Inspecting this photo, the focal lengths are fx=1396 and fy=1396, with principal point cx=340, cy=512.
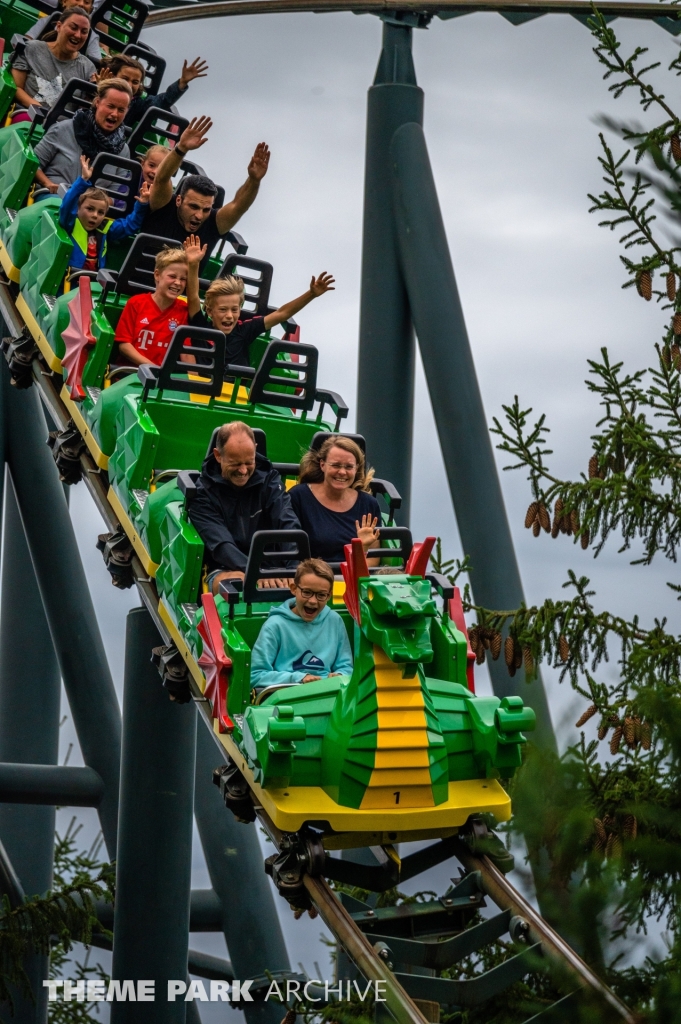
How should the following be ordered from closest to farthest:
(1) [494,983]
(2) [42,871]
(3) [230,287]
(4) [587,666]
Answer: (1) [494,983] → (4) [587,666] → (3) [230,287] → (2) [42,871]

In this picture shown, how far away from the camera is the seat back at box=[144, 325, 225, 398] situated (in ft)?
18.3

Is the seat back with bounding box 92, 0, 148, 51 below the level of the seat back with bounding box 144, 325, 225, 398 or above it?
above

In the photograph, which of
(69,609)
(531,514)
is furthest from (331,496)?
(69,609)

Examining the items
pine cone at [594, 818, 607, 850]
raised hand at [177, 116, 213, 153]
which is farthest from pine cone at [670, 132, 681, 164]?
raised hand at [177, 116, 213, 153]

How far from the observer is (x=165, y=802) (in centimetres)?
677

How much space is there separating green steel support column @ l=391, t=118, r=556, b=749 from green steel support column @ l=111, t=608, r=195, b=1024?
5.52ft

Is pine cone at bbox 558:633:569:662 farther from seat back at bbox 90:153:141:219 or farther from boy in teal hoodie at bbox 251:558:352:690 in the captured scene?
seat back at bbox 90:153:141:219

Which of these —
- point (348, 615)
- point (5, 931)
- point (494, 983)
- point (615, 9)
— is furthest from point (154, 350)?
point (615, 9)

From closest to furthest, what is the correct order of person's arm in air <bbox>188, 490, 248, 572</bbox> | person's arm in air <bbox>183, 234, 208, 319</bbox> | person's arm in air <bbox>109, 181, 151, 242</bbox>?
person's arm in air <bbox>188, 490, 248, 572</bbox>
person's arm in air <bbox>183, 234, 208, 319</bbox>
person's arm in air <bbox>109, 181, 151, 242</bbox>

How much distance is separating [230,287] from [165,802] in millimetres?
2571

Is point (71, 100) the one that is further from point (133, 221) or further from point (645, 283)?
point (645, 283)

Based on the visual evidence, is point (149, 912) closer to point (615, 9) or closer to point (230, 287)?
point (230, 287)

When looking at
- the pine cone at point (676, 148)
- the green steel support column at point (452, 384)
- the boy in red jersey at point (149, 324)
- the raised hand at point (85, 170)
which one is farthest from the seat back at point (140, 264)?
the pine cone at point (676, 148)

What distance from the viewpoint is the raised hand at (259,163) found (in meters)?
6.66
